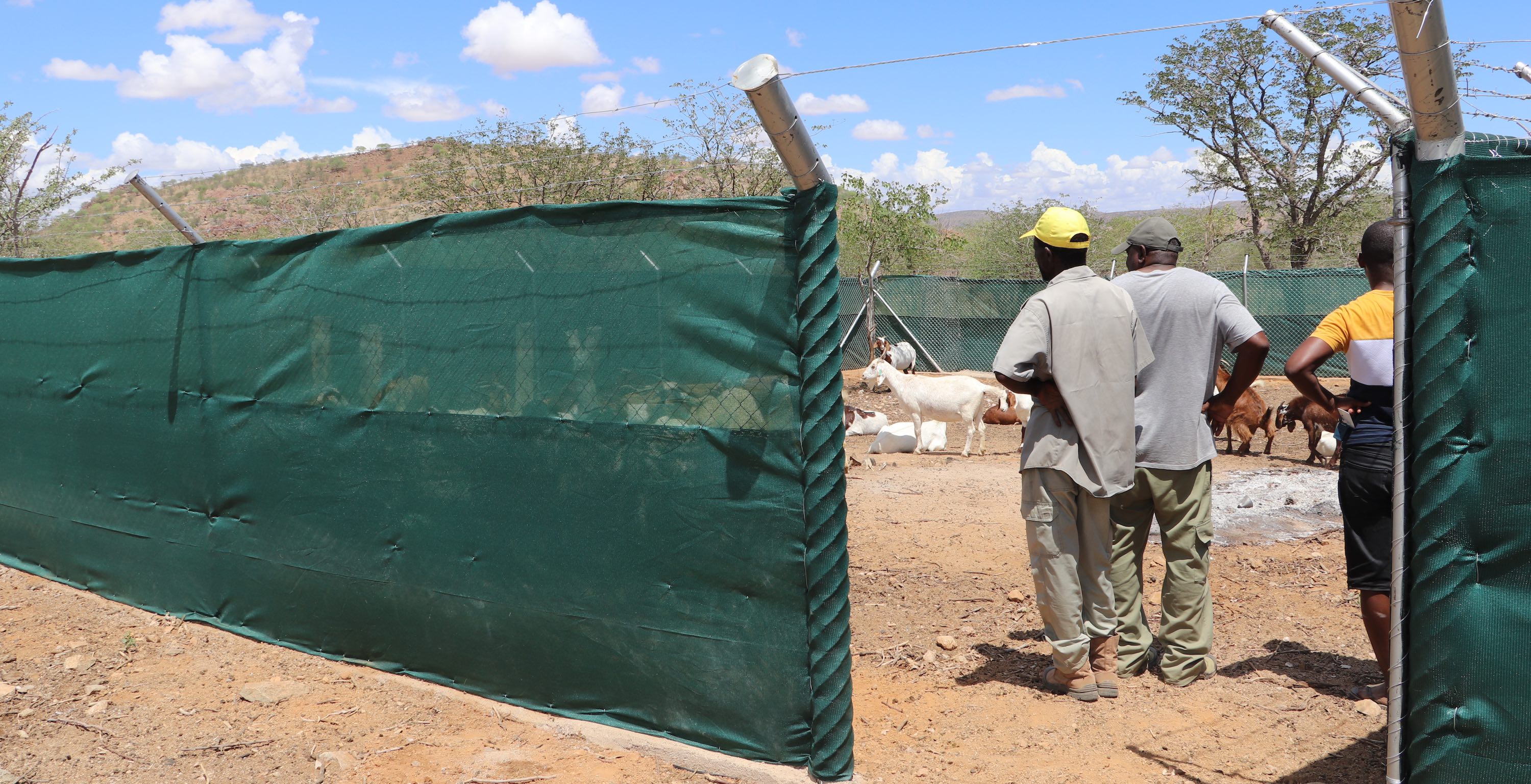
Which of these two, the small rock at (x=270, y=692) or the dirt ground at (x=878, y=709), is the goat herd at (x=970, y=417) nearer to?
the dirt ground at (x=878, y=709)

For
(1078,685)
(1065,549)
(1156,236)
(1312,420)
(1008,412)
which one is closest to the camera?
(1065,549)

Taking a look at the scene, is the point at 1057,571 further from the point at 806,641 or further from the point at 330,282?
the point at 330,282

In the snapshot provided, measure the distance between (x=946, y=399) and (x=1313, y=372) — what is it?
8822mm

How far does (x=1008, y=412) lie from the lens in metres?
13.0

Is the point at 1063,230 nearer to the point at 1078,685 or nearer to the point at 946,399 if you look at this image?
the point at 1078,685

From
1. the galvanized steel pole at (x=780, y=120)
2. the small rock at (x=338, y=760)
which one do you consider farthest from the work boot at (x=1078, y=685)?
the small rock at (x=338, y=760)

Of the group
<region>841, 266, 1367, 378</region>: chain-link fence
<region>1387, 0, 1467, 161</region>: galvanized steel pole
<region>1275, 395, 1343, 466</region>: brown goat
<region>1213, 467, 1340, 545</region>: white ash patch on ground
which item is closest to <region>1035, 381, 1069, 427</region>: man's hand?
<region>1387, 0, 1467, 161</region>: galvanized steel pole

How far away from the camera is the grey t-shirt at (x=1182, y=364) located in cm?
399

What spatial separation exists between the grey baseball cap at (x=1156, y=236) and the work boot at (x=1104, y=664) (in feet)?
5.26

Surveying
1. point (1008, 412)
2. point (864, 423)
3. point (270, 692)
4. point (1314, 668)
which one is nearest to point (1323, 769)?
point (1314, 668)

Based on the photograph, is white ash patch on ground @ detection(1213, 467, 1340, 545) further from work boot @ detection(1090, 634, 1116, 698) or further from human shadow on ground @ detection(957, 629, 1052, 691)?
work boot @ detection(1090, 634, 1116, 698)

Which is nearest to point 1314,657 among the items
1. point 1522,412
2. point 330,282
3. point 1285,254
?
point 1522,412

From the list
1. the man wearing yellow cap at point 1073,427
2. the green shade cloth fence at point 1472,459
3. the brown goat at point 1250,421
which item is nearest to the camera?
the green shade cloth fence at point 1472,459

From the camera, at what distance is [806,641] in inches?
128
